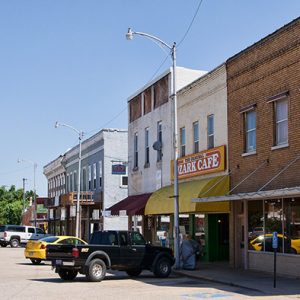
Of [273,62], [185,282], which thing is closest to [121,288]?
[185,282]

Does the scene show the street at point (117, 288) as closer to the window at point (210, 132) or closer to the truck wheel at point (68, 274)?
the truck wheel at point (68, 274)

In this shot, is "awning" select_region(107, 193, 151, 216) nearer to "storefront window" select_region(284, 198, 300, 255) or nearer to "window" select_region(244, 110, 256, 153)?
"window" select_region(244, 110, 256, 153)

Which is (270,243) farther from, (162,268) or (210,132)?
(210,132)

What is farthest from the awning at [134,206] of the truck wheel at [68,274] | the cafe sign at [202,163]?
the truck wheel at [68,274]

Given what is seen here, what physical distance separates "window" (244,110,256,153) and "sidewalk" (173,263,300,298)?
4.55m

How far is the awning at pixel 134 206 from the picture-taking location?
104ft

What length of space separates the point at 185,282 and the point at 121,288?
2.78m

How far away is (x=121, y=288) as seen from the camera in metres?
17.2

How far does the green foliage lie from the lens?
94.9 m

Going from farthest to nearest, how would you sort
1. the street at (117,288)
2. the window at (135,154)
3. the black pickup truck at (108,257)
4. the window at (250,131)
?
1. the window at (135,154)
2. the window at (250,131)
3. the black pickup truck at (108,257)
4. the street at (117,288)

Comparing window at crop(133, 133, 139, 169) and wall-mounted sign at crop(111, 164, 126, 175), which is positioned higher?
window at crop(133, 133, 139, 169)

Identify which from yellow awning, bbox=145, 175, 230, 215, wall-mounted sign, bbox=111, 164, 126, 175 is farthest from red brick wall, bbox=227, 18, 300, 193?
wall-mounted sign, bbox=111, 164, 126, 175

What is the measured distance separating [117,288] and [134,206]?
1525 cm

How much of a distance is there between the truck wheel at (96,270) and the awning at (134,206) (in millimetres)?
12381
